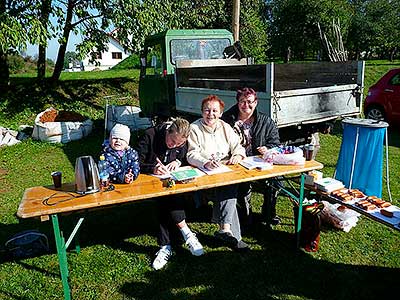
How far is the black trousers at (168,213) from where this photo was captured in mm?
2943

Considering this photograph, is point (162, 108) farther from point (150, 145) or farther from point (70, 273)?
point (70, 273)

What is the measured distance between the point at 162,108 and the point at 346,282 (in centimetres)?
462

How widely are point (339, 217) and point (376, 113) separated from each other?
18.3ft

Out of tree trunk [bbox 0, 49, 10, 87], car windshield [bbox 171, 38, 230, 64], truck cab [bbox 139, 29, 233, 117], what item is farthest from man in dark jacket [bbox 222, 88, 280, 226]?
tree trunk [bbox 0, 49, 10, 87]

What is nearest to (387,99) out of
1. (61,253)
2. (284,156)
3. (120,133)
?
(284,156)

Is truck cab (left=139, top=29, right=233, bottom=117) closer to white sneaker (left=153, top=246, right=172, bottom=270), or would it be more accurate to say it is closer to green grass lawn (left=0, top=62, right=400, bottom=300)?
green grass lawn (left=0, top=62, right=400, bottom=300)

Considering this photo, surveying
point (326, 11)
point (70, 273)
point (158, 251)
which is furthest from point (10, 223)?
point (326, 11)

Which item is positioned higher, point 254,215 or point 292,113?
point 292,113

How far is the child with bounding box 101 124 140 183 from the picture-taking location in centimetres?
256

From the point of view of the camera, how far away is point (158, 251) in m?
3.02

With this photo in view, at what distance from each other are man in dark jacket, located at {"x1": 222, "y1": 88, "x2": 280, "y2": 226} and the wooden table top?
1.87ft

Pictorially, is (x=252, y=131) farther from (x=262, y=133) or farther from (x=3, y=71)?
(x=3, y=71)

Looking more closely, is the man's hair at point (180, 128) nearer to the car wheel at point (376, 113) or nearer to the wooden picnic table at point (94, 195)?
the wooden picnic table at point (94, 195)

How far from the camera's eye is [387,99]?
762 centimetres
